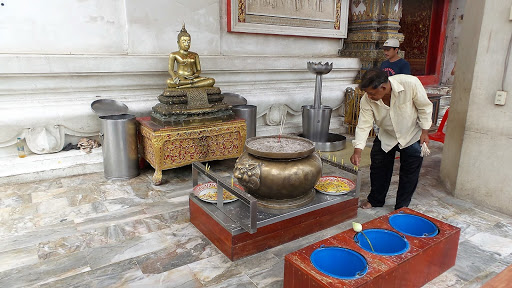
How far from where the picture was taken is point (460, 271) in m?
2.32

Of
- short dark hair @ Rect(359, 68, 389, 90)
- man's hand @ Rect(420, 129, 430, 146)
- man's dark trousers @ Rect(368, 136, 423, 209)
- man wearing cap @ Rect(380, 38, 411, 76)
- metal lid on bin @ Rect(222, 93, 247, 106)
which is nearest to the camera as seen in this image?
short dark hair @ Rect(359, 68, 389, 90)

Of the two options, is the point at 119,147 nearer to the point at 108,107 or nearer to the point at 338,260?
the point at 108,107

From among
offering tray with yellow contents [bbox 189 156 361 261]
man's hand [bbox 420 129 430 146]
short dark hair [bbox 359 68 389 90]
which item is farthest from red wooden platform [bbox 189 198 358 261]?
short dark hair [bbox 359 68 389 90]

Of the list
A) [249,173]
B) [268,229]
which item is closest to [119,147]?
[249,173]

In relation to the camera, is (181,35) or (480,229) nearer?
(480,229)

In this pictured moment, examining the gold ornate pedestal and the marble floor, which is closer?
the marble floor

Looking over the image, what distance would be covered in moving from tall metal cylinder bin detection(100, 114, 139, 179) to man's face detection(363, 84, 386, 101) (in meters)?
2.56

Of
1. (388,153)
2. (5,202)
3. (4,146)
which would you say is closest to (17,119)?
(4,146)

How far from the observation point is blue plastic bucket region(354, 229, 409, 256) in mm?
2016

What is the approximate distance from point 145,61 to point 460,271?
12.5 feet

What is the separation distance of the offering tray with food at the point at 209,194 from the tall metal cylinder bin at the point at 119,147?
1.37 metres

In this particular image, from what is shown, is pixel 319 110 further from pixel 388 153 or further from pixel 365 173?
pixel 388 153

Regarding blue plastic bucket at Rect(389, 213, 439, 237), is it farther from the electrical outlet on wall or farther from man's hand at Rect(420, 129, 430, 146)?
the electrical outlet on wall

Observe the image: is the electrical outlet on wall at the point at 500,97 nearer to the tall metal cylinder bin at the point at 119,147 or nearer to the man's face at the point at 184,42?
the man's face at the point at 184,42
